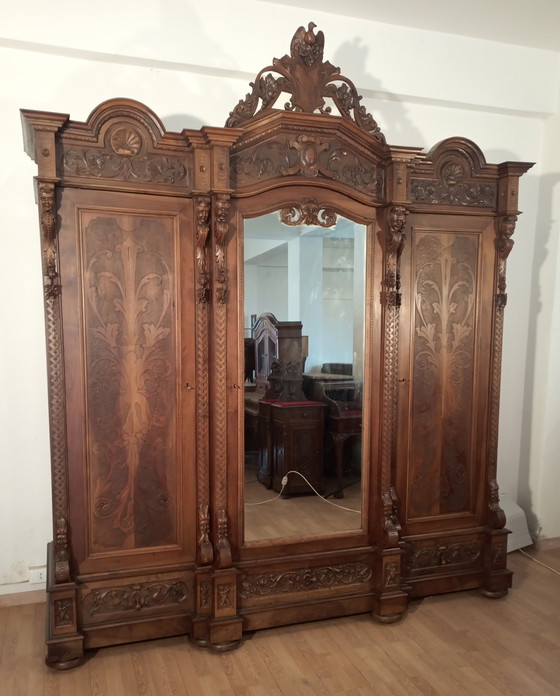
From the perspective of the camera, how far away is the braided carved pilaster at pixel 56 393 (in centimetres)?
229

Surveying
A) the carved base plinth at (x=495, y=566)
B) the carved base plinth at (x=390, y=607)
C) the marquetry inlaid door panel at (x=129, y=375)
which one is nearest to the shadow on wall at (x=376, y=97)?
the marquetry inlaid door panel at (x=129, y=375)

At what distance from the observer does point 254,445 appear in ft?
8.81

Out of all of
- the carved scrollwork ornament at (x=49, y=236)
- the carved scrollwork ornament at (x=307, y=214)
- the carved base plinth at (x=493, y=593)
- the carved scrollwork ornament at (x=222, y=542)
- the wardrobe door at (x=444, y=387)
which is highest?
the carved scrollwork ornament at (x=307, y=214)

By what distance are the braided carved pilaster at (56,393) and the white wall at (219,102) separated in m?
0.59

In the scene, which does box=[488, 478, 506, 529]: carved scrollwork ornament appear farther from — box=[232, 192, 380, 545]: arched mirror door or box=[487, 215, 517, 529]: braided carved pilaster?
box=[232, 192, 380, 545]: arched mirror door

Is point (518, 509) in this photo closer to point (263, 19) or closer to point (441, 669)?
point (441, 669)

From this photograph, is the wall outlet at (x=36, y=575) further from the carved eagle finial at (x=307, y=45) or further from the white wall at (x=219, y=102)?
the carved eagle finial at (x=307, y=45)

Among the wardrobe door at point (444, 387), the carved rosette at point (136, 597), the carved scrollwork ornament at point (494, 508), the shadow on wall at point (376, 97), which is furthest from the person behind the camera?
the shadow on wall at point (376, 97)

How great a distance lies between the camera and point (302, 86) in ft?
8.42

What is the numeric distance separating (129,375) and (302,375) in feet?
2.79

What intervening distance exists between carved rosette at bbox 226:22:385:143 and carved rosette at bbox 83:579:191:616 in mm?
2119

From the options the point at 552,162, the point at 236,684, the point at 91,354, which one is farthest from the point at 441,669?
the point at 552,162

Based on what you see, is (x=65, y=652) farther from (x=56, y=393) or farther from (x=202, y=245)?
(x=202, y=245)

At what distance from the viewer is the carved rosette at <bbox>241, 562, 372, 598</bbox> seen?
2.65m
